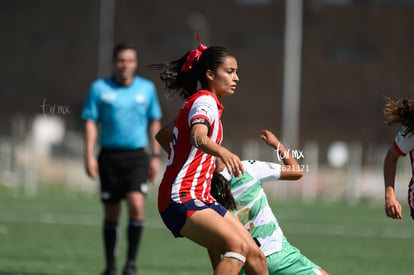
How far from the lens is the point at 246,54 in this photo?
46.3 meters

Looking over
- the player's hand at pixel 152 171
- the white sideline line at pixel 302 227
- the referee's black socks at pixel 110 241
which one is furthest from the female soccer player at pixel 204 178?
the white sideline line at pixel 302 227

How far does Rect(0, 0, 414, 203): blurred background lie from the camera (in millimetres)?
44000

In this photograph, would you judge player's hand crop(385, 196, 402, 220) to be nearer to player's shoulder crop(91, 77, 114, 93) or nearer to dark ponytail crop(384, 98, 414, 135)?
dark ponytail crop(384, 98, 414, 135)

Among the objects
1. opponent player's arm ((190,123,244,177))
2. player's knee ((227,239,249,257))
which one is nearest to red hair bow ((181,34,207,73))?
opponent player's arm ((190,123,244,177))

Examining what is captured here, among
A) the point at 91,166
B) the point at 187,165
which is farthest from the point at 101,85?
the point at 187,165

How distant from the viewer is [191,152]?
5863 mm

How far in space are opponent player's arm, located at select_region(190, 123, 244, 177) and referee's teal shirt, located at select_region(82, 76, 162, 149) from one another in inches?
164

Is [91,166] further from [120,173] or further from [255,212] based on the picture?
[255,212]

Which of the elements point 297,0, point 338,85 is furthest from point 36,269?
point 338,85

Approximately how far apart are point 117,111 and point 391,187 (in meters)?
3.87

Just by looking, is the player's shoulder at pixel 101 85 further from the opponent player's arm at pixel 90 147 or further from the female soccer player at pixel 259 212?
the female soccer player at pixel 259 212

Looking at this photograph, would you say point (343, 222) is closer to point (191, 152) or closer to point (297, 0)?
point (191, 152)

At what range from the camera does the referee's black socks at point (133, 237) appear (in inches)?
362

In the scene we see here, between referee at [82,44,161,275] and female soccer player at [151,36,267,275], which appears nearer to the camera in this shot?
female soccer player at [151,36,267,275]
